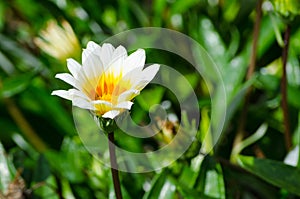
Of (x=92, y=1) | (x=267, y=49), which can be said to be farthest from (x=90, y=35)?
(x=267, y=49)

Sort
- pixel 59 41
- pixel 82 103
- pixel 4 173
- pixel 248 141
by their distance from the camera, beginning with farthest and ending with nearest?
pixel 59 41 < pixel 248 141 < pixel 4 173 < pixel 82 103

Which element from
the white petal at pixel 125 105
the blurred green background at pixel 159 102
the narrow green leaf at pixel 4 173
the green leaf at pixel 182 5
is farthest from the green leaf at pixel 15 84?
the white petal at pixel 125 105

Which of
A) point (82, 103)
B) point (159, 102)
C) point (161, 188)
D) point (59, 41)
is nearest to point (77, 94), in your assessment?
point (82, 103)

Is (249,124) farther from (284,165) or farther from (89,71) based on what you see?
(89,71)

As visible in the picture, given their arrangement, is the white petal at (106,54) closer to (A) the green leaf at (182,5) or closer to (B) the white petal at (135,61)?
(B) the white petal at (135,61)

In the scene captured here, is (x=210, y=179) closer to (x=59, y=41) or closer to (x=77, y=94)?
(x=77, y=94)
